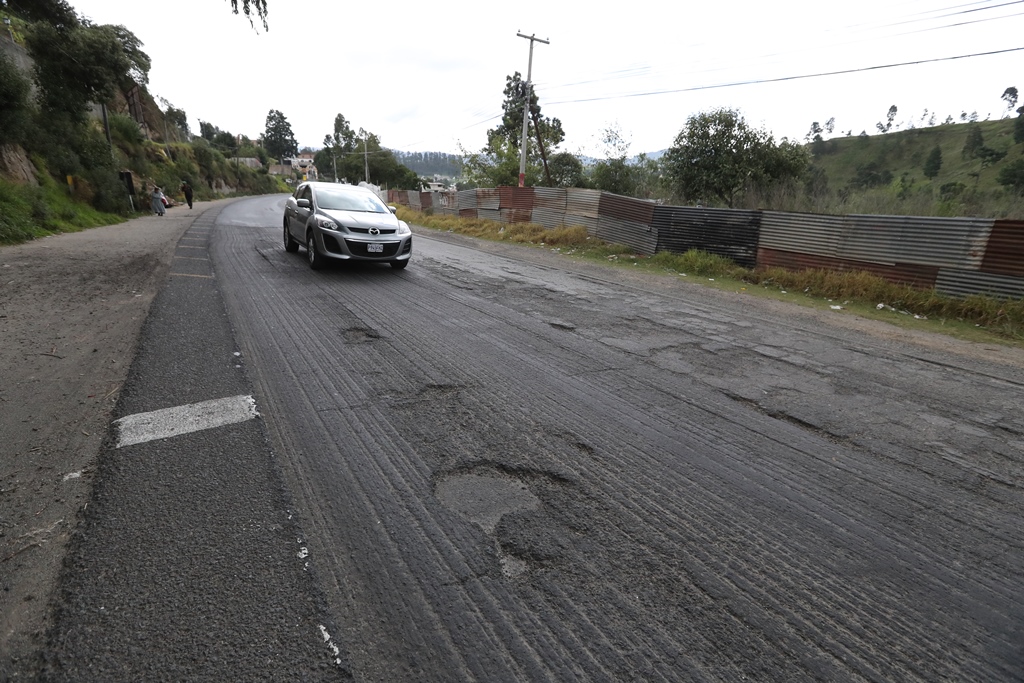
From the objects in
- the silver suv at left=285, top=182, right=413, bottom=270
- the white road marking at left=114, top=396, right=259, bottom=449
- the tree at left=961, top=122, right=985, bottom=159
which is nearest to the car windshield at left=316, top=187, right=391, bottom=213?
the silver suv at left=285, top=182, right=413, bottom=270

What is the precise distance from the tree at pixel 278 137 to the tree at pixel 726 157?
135m

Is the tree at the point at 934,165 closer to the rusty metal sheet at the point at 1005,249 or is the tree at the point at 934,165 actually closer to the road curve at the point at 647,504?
the rusty metal sheet at the point at 1005,249

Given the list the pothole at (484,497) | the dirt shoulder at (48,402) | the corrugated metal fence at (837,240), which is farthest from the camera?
the corrugated metal fence at (837,240)

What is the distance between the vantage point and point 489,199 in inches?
889

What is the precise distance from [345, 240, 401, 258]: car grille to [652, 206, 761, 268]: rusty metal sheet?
725 centimetres

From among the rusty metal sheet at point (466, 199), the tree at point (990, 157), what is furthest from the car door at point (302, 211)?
the tree at point (990, 157)

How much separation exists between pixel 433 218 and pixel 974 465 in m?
25.6

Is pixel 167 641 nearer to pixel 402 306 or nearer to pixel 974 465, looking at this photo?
pixel 974 465

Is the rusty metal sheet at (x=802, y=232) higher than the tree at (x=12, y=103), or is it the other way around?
the tree at (x=12, y=103)

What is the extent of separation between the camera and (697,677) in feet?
5.47

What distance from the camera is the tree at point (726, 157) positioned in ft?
74.4

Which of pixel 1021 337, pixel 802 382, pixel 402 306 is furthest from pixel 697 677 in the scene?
pixel 1021 337

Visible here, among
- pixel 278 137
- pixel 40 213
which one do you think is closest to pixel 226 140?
pixel 278 137

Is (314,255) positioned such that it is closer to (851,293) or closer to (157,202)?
(851,293)
